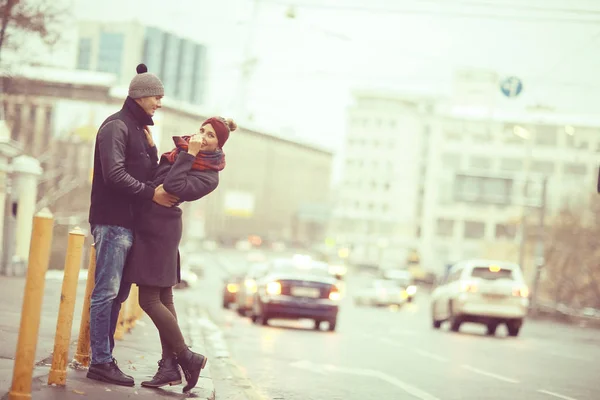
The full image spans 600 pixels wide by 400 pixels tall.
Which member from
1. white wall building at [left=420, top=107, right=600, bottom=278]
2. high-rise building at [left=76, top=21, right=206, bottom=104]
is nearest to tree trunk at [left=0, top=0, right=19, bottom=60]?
high-rise building at [left=76, top=21, right=206, bottom=104]

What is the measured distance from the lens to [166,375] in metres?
8.96

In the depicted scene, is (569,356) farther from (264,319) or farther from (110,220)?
(110,220)

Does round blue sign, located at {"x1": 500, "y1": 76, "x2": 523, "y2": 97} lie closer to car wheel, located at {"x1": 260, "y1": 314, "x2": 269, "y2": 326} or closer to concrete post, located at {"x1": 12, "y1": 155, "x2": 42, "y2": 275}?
concrete post, located at {"x1": 12, "y1": 155, "x2": 42, "y2": 275}

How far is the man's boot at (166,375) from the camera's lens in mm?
8922

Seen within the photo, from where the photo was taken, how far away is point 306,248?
191625mm

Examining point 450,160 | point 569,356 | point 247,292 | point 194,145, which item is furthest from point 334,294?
point 450,160

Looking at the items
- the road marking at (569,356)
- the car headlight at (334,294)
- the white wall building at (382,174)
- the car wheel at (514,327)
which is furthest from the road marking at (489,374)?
the white wall building at (382,174)

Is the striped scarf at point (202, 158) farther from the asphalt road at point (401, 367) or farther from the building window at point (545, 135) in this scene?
the building window at point (545, 135)

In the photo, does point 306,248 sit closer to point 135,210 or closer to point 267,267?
point 267,267

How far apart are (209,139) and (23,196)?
888 inches

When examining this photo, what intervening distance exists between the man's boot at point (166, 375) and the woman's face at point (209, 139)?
1.49 m

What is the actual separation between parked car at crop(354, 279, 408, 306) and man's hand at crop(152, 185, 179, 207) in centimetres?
5567

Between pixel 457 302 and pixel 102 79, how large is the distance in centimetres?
8866

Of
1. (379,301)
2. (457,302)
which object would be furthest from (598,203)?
(457,302)
